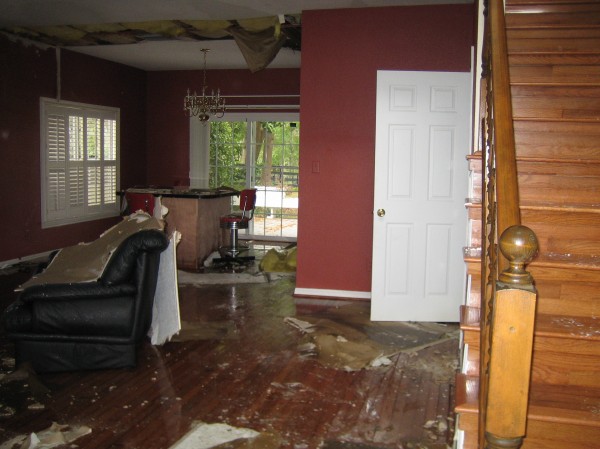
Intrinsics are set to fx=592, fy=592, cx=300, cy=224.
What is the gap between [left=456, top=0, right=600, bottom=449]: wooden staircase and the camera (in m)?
1.93

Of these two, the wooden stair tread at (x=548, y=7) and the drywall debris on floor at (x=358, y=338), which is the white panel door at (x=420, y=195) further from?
the wooden stair tread at (x=548, y=7)

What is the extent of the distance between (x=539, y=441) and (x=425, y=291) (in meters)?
2.98

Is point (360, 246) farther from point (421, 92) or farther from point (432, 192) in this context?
point (421, 92)

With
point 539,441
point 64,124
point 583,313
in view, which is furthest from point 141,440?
point 64,124

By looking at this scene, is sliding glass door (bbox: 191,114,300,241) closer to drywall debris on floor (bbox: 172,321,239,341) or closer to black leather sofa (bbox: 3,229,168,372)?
drywall debris on floor (bbox: 172,321,239,341)

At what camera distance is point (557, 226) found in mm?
2516

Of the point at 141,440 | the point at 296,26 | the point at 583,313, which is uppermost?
the point at 296,26

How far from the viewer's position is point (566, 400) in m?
1.96

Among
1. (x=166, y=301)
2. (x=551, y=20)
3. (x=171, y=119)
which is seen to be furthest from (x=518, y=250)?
(x=171, y=119)

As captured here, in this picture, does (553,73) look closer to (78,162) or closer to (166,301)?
(166,301)

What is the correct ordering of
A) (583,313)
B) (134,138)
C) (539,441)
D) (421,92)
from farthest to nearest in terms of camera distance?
(134,138)
(421,92)
(583,313)
(539,441)

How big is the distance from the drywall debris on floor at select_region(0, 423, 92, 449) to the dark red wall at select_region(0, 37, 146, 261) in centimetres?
457

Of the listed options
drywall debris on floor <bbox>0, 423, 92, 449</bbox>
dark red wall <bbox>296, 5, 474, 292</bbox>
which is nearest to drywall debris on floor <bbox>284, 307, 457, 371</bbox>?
dark red wall <bbox>296, 5, 474, 292</bbox>

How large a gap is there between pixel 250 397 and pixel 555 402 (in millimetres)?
1803
